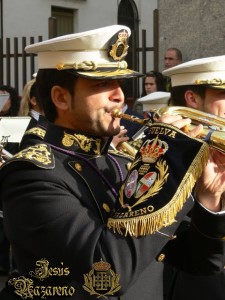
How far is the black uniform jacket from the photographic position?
6.12ft

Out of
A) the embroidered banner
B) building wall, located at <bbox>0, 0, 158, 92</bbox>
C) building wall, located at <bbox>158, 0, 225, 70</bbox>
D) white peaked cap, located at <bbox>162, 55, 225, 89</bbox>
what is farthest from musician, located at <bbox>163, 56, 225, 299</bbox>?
building wall, located at <bbox>0, 0, 158, 92</bbox>

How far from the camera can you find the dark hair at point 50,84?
2203 mm

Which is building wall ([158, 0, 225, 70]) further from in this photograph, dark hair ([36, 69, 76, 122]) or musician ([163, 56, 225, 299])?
dark hair ([36, 69, 76, 122])

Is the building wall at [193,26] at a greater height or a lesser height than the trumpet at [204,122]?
greater

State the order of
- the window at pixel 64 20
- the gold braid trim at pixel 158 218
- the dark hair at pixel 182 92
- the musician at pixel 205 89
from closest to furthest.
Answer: the gold braid trim at pixel 158 218, the musician at pixel 205 89, the dark hair at pixel 182 92, the window at pixel 64 20

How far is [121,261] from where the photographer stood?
1842mm

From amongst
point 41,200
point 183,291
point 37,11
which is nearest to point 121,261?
point 41,200

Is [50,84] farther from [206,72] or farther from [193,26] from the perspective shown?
[193,26]

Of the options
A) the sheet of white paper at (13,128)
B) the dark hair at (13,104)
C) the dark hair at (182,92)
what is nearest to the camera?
the dark hair at (182,92)

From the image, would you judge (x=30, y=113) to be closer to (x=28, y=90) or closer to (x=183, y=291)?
(x=28, y=90)

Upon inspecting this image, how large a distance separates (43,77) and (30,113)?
305 centimetres

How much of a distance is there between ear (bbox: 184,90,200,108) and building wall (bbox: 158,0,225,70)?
4113 millimetres

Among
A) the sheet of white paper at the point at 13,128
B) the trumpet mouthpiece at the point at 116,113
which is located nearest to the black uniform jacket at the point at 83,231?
the trumpet mouthpiece at the point at 116,113

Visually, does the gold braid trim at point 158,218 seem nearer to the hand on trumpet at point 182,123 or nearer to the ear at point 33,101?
the hand on trumpet at point 182,123
